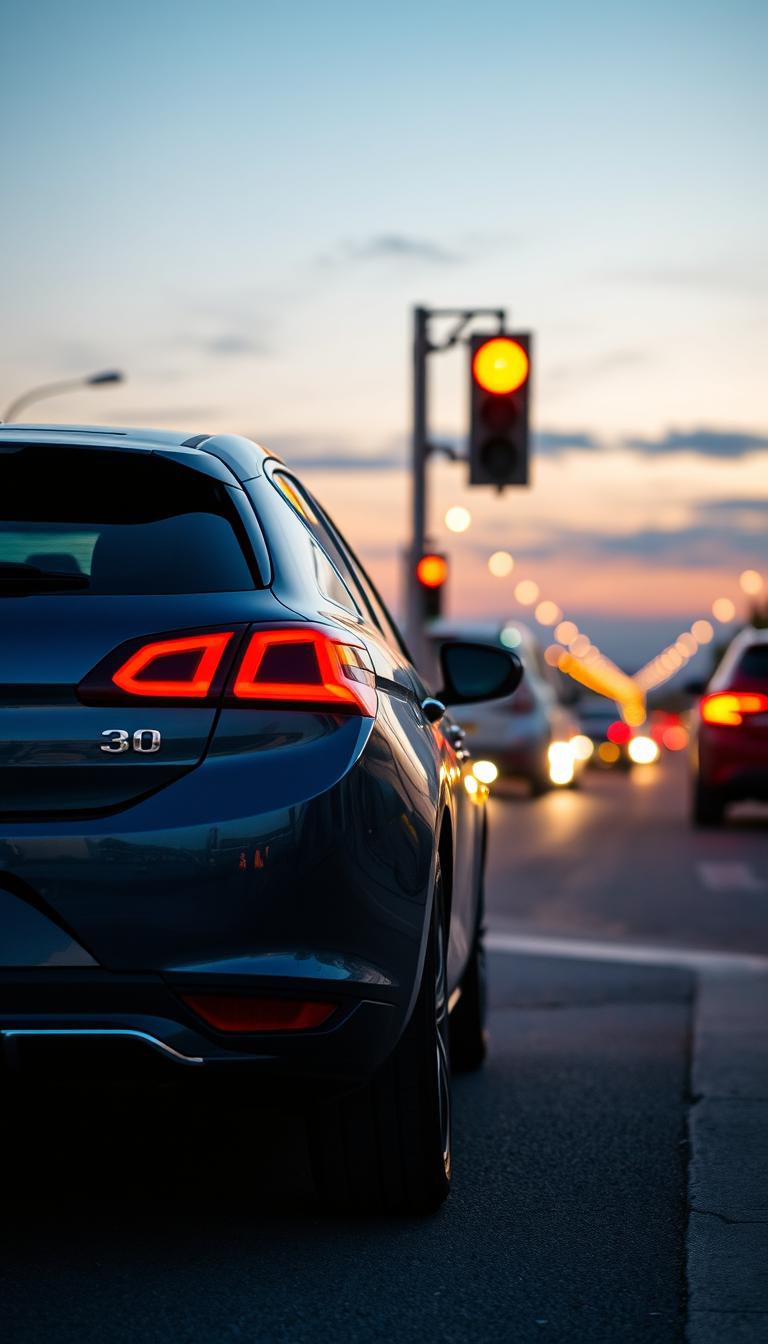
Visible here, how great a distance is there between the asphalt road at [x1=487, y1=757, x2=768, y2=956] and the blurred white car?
0.78 m

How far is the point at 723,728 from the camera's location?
Answer: 1908 cm

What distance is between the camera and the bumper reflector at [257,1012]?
12.5 feet

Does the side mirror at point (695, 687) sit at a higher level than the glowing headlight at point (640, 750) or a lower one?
higher

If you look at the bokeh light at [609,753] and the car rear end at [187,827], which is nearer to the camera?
the car rear end at [187,827]

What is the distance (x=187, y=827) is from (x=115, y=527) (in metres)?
0.74

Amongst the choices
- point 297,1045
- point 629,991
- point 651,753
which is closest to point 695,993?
point 629,991

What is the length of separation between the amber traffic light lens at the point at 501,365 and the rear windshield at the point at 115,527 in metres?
9.21

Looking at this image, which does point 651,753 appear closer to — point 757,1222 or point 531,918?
point 531,918

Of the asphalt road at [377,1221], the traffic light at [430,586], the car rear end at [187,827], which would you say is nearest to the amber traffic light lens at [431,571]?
the traffic light at [430,586]

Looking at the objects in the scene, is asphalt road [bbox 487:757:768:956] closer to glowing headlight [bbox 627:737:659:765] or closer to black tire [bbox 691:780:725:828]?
black tire [bbox 691:780:725:828]

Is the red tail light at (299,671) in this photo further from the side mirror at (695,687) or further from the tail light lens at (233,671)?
the side mirror at (695,687)

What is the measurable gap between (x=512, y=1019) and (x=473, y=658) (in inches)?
92.5

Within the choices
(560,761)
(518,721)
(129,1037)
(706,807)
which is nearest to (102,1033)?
(129,1037)

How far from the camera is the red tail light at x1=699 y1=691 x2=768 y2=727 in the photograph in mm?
19047
